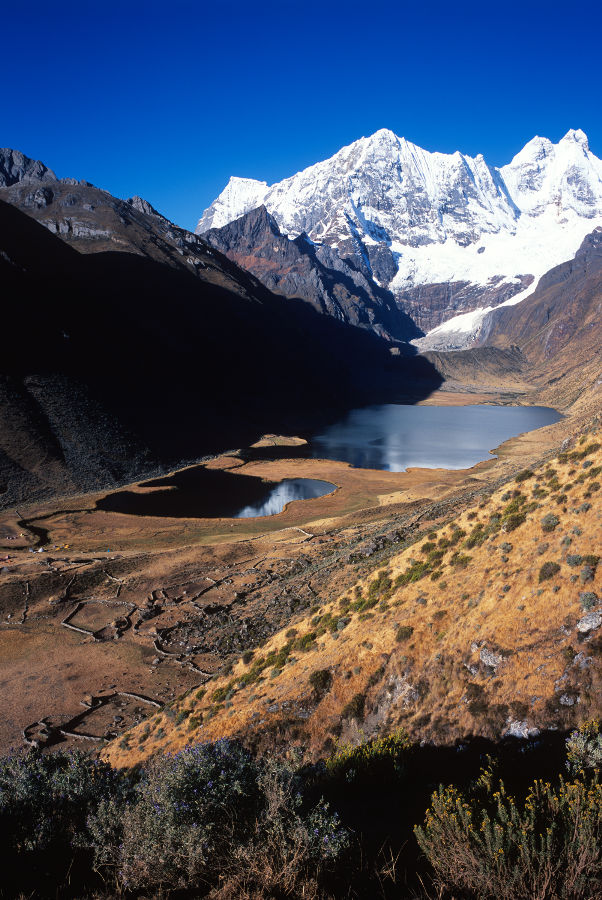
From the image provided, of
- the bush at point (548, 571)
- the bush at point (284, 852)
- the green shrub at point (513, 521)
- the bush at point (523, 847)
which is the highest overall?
the green shrub at point (513, 521)

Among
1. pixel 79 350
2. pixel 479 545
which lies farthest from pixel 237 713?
pixel 79 350

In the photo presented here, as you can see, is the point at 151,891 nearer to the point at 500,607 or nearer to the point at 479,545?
the point at 500,607

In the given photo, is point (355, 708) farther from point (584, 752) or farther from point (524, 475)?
point (524, 475)

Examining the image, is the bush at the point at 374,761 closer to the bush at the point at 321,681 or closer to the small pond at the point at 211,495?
the bush at the point at 321,681

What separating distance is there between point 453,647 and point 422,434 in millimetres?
110348

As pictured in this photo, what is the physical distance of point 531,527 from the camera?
1584cm

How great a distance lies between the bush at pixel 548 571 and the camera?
13.4 meters

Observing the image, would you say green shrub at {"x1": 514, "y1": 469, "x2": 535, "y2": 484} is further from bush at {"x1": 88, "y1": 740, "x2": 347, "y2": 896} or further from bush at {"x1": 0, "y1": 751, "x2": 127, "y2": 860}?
bush at {"x1": 0, "y1": 751, "x2": 127, "y2": 860}

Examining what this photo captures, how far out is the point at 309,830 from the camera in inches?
284

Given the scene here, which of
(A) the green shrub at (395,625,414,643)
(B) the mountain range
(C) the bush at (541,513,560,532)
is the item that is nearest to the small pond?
(B) the mountain range

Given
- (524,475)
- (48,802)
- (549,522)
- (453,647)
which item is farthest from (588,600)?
(48,802)

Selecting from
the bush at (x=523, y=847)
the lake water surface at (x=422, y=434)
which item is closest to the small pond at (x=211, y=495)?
the lake water surface at (x=422, y=434)

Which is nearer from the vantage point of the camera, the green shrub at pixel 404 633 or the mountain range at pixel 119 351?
the green shrub at pixel 404 633

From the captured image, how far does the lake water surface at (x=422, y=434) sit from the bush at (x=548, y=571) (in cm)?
6884
